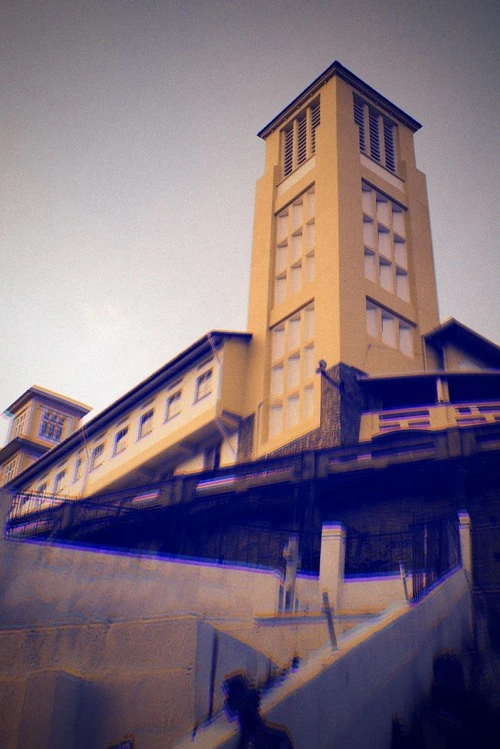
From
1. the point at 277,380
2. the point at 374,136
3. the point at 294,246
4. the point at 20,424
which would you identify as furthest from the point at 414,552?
the point at 20,424

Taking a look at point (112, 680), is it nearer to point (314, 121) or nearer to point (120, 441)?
point (120, 441)

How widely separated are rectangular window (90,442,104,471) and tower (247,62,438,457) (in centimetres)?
905

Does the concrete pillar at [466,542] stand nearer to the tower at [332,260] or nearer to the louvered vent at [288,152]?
the tower at [332,260]

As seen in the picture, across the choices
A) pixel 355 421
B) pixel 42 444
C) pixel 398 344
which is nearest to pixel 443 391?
pixel 355 421

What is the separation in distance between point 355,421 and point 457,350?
6.45m

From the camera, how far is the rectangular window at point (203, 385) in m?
27.5

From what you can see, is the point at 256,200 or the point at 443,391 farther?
the point at 256,200

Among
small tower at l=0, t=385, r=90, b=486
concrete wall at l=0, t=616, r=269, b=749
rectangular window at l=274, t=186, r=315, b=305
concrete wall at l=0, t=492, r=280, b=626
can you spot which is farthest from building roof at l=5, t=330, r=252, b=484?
concrete wall at l=0, t=616, r=269, b=749

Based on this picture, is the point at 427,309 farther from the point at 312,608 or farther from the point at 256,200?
the point at 312,608

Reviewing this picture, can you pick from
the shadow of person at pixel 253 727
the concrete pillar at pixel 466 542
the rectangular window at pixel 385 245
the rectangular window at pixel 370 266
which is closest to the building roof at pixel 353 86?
the rectangular window at pixel 385 245

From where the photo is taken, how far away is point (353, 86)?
106 feet

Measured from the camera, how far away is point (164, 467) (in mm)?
29672

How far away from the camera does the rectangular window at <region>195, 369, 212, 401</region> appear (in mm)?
27516

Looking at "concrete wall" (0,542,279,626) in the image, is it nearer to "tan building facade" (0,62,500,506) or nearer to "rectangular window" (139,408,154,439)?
"tan building facade" (0,62,500,506)
